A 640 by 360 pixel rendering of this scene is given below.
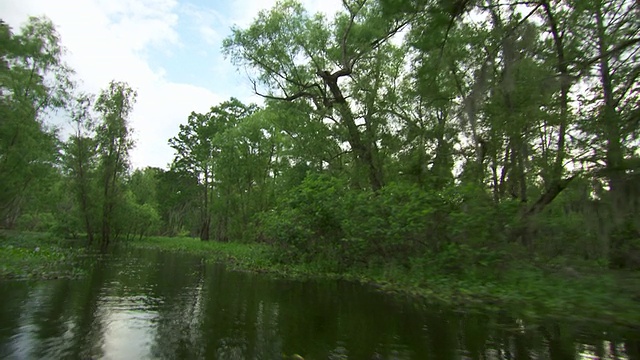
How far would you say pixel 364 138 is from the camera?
1800 cm

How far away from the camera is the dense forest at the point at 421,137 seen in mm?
6508

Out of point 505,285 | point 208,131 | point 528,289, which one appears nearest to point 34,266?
point 505,285

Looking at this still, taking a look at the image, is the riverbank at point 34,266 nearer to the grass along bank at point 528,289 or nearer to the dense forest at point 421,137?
the dense forest at point 421,137

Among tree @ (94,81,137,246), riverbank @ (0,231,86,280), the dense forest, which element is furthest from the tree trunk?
tree @ (94,81,137,246)

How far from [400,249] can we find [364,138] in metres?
6.91

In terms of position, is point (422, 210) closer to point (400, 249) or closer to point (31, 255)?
point (400, 249)

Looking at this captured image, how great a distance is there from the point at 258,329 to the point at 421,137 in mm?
9699

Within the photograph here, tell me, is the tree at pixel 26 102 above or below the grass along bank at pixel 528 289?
above

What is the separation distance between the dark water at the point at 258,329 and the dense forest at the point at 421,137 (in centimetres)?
244

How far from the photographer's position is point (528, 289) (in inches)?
304

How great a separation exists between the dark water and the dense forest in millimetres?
2443

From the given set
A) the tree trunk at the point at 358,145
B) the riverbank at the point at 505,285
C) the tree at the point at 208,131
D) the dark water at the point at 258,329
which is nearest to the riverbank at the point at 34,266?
the riverbank at the point at 505,285

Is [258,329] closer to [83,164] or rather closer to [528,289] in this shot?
[528,289]

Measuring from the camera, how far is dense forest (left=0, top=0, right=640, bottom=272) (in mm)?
6508
